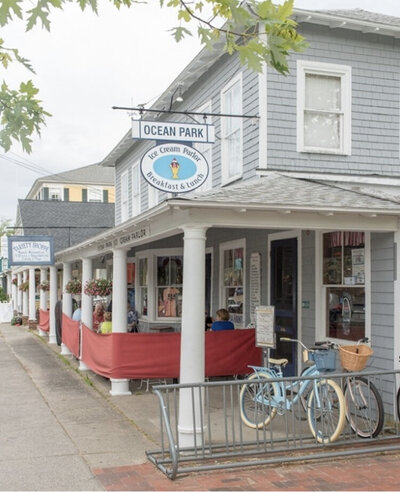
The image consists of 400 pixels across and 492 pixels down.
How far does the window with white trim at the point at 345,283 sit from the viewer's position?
888cm

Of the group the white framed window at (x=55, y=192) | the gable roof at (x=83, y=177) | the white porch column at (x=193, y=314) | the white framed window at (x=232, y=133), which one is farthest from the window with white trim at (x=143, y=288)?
the white framed window at (x=55, y=192)

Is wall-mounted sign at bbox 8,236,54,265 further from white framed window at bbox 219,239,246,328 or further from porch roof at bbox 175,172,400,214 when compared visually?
porch roof at bbox 175,172,400,214

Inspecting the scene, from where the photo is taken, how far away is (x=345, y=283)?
30.2 feet

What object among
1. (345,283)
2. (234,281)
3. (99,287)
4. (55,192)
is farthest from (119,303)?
(55,192)

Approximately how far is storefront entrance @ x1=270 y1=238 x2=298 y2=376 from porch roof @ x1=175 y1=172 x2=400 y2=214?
1.66 metres

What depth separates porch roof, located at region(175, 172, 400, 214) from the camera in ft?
23.9

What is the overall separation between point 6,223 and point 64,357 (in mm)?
56383

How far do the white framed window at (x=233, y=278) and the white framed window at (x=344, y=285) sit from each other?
2.53m

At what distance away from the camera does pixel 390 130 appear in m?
10.9

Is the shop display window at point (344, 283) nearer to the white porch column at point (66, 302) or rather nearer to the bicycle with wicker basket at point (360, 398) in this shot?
the bicycle with wicker basket at point (360, 398)

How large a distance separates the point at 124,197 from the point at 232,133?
343 inches

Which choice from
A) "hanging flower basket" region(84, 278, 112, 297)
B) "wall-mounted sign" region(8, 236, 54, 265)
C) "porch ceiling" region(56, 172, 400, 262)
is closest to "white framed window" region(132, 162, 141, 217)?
"wall-mounted sign" region(8, 236, 54, 265)

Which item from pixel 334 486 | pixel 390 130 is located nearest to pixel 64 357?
pixel 390 130

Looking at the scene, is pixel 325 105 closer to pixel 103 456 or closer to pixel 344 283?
pixel 344 283
